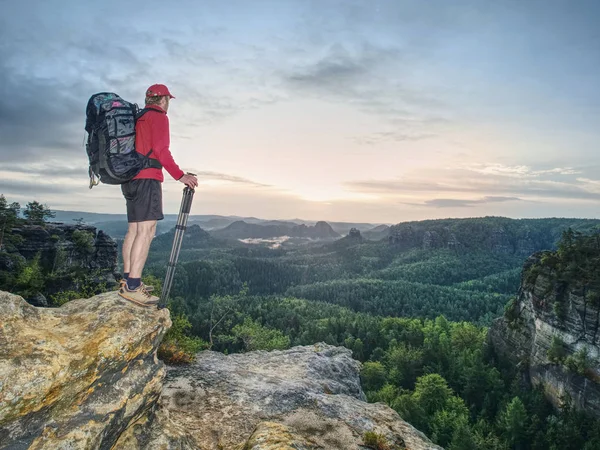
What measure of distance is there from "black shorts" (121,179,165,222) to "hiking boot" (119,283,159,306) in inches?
69.2

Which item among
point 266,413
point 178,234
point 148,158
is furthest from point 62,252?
point 148,158

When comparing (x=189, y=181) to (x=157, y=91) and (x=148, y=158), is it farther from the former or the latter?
(x=157, y=91)

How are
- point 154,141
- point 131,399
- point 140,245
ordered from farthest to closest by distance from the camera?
point 140,245 < point 154,141 < point 131,399

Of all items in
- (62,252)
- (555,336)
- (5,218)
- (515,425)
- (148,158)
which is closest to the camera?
(148,158)

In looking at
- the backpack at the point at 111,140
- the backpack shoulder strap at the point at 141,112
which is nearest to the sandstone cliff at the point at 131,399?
the backpack at the point at 111,140

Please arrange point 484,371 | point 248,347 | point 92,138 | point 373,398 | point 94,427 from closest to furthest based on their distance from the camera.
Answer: point 94,427 → point 92,138 → point 248,347 → point 373,398 → point 484,371

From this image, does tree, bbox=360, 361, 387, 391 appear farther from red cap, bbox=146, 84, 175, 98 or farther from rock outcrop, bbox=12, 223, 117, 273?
red cap, bbox=146, 84, 175, 98

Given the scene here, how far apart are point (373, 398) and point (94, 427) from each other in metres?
54.7

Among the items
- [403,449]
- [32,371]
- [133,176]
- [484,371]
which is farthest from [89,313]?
[484,371]

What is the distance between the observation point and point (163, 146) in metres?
8.00

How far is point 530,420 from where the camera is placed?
51.0 meters

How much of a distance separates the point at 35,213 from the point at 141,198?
59.6 metres

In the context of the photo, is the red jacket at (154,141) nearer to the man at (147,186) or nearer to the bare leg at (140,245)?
the man at (147,186)

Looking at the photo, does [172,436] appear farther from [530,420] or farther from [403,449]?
[530,420]
